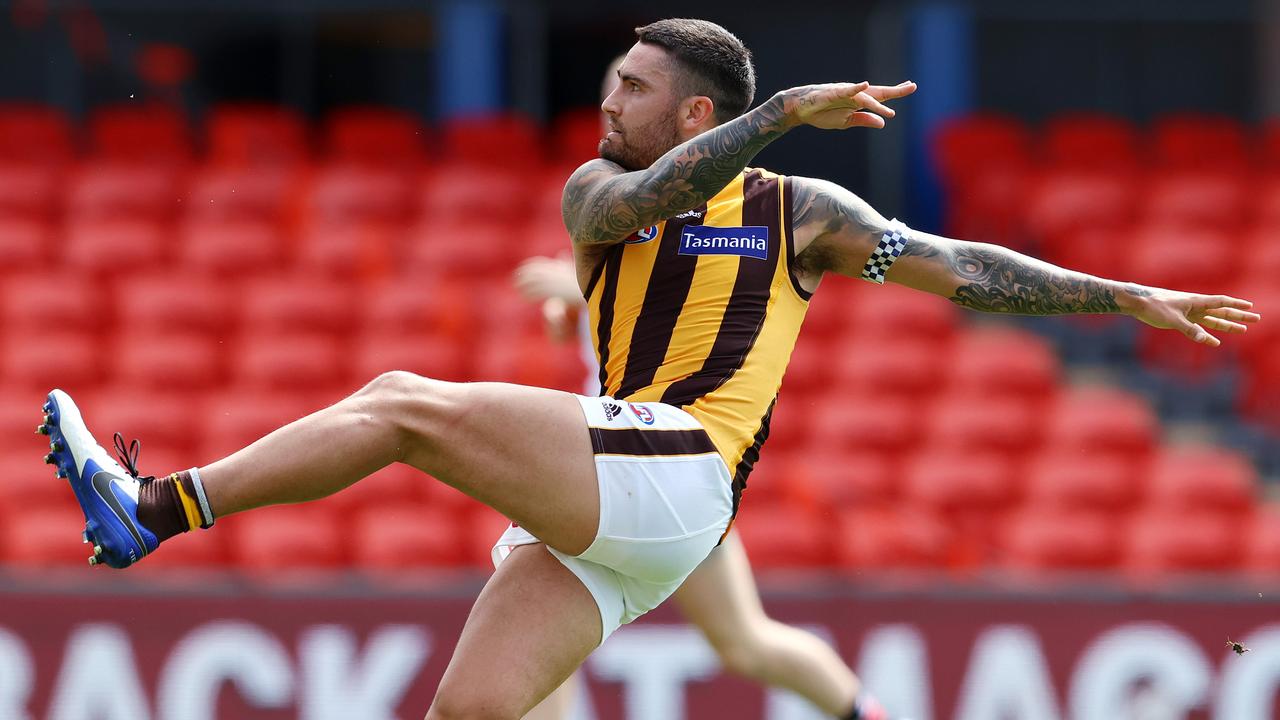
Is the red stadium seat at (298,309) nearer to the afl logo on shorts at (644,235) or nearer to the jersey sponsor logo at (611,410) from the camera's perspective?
the afl logo on shorts at (644,235)

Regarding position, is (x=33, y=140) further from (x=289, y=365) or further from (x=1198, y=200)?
(x=1198, y=200)

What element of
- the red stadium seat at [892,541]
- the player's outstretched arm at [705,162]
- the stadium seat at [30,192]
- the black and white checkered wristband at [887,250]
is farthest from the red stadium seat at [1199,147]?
the player's outstretched arm at [705,162]

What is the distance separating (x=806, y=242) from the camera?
15.4ft

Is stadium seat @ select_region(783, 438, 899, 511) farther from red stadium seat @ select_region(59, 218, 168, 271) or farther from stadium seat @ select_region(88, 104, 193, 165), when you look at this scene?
stadium seat @ select_region(88, 104, 193, 165)

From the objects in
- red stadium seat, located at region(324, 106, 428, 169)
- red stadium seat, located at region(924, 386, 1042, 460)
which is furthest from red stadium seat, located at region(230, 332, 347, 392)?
red stadium seat, located at region(924, 386, 1042, 460)

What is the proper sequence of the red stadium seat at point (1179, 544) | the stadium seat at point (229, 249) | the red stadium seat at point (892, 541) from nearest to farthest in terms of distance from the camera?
the red stadium seat at point (892, 541) → the red stadium seat at point (1179, 544) → the stadium seat at point (229, 249)

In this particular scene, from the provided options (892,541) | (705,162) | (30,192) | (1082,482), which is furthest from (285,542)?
(705,162)

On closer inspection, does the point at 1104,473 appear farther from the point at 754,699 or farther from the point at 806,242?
the point at 806,242

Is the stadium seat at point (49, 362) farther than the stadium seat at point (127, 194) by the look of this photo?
No

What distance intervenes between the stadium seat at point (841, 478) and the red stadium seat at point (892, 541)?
4.6 inches

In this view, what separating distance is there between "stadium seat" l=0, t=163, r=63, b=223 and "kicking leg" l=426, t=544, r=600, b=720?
8.81 meters

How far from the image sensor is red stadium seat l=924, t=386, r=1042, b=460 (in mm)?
10758

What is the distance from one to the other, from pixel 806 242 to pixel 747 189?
0.22 meters

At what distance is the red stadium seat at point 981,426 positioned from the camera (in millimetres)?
10758
